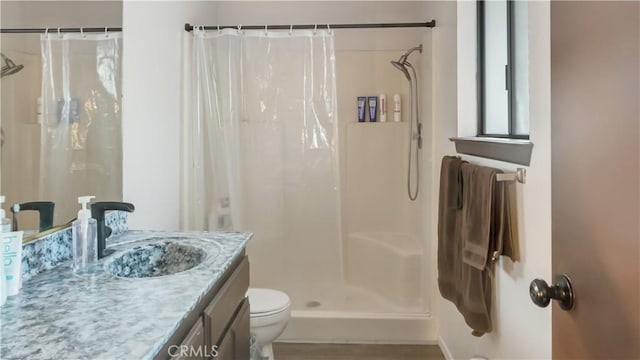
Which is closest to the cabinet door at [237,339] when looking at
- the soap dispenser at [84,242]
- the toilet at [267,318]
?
the toilet at [267,318]

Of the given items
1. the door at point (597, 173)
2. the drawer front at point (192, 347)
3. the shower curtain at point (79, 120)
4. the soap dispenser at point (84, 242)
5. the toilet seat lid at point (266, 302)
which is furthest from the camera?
the toilet seat lid at point (266, 302)

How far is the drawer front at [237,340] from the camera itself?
4.37 feet

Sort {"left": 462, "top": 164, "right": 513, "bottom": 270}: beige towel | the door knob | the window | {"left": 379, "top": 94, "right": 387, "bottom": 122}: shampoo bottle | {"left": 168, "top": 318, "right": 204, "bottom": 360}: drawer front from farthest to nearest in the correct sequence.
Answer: {"left": 379, "top": 94, "right": 387, "bottom": 122}: shampoo bottle, the window, {"left": 462, "top": 164, "right": 513, "bottom": 270}: beige towel, {"left": 168, "top": 318, "right": 204, "bottom": 360}: drawer front, the door knob

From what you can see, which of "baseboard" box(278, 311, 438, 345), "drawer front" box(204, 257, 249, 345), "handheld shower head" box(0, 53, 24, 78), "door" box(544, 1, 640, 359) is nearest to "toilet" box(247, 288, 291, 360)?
"drawer front" box(204, 257, 249, 345)

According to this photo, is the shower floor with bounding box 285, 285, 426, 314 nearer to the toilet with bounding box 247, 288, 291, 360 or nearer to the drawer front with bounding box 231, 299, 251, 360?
the toilet with bounding box 247, 288, 291, 360

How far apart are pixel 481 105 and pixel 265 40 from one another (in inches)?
52.9

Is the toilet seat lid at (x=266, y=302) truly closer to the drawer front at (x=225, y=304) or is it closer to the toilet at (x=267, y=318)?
the toilet at (x=267, y=318)

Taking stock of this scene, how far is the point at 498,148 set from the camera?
1.62 metres

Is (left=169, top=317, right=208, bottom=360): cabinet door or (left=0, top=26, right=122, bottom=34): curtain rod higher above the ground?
(left=0, top=26, right=122, bottom=34): curtain rod

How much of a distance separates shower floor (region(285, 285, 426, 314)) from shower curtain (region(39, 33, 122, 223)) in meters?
1.53

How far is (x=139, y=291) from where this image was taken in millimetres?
1070

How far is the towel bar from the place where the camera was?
1.42m

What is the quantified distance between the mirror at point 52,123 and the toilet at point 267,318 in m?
0.83

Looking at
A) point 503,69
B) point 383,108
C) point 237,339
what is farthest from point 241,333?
point 383,108
